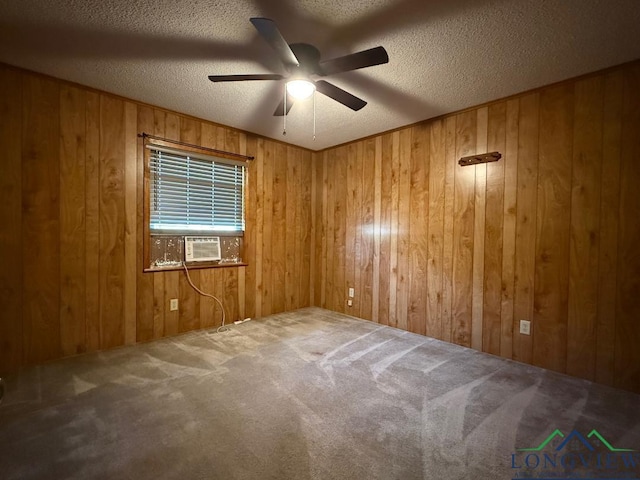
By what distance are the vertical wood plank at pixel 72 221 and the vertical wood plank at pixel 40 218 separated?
0.04 metres

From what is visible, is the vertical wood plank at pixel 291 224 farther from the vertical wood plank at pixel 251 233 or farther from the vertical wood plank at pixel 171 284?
the vertical wood plank at pixel 171 284

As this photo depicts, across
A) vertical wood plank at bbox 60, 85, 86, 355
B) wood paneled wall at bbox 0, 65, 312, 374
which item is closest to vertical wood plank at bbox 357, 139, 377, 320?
wood paneled wall at bbox 0, 65, 312, 374

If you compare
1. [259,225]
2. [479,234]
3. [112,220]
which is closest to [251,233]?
[259,225]

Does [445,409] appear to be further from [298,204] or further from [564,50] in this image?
[298,204]

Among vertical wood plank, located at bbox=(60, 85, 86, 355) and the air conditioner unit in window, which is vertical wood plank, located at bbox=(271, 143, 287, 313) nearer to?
the air conditioner unit in window

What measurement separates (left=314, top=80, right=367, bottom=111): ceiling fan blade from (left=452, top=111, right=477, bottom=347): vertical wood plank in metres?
1.35

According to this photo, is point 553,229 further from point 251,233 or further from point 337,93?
point 251,233

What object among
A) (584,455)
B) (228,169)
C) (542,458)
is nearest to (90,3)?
(228,169)

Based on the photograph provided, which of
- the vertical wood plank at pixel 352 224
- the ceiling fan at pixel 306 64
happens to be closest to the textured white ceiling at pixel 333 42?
the ceiling fan at pixel 306 64

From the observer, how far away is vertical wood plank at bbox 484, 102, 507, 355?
267 centimetres

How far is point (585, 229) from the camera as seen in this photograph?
225cm

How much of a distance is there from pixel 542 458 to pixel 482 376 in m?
0.87

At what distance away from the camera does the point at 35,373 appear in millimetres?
2211

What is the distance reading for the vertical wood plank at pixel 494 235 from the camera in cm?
267
